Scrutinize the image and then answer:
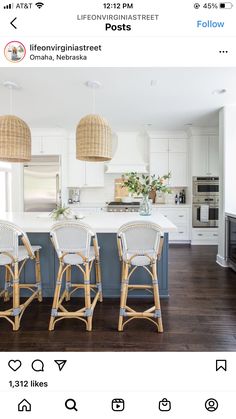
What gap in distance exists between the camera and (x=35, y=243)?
2.51 m

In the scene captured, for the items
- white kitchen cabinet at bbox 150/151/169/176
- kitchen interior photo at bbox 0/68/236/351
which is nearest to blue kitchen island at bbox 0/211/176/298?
kitchen interior photo at bbox 0/68/236/351

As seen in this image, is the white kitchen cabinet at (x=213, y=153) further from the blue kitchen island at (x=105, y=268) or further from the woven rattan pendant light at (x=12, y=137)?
the woven rattan pendant light at (x=12, y=137)

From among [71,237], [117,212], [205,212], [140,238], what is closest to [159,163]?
[205,212]

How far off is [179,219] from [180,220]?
1.2 inches

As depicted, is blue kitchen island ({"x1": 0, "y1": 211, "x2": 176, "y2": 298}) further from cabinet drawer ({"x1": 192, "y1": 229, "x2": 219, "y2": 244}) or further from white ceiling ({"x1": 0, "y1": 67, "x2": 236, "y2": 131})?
cabinet drawer ({"x1": 192, "y1": 229, "x2": 219, "y2": 244})

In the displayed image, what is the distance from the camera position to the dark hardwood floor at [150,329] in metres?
1.70

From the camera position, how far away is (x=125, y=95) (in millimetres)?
3297

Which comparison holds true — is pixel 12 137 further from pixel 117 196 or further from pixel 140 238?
pixel 117 196
